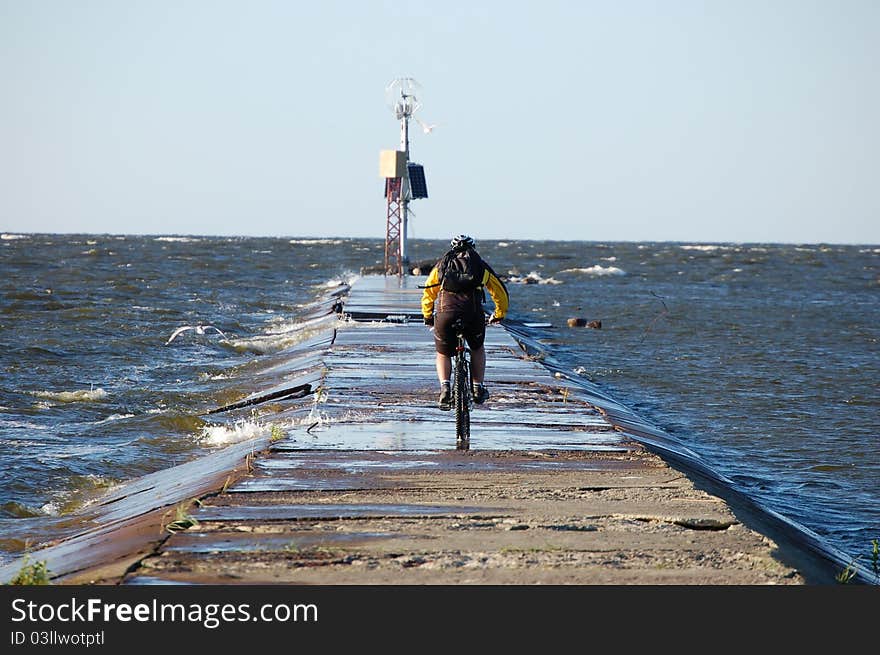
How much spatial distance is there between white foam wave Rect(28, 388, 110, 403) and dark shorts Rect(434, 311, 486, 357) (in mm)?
10083

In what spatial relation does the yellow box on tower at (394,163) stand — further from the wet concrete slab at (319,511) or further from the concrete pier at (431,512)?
the wet concrete slab at (319,511)

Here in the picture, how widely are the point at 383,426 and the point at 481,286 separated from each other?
1.92 metres

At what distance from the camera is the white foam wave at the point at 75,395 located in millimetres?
18828

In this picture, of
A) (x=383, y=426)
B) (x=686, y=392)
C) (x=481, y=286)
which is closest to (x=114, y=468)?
(x=383, y=426)

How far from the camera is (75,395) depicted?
19.2 metres

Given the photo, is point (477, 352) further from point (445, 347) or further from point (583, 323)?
point (583, 323)

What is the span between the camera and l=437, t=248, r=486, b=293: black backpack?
10125 millimetres

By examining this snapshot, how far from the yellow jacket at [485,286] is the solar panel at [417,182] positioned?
116 ft

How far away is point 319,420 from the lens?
1169 centimetres

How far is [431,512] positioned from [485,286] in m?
3.19

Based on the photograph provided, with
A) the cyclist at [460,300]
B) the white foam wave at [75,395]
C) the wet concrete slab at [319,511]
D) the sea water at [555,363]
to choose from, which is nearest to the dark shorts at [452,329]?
the cyclist at [460,300]

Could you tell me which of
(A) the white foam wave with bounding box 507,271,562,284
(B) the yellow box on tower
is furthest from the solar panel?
(A) the white foam wave with bounding box 507,271,562,284

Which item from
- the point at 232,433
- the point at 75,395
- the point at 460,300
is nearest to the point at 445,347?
the point at 460,300
